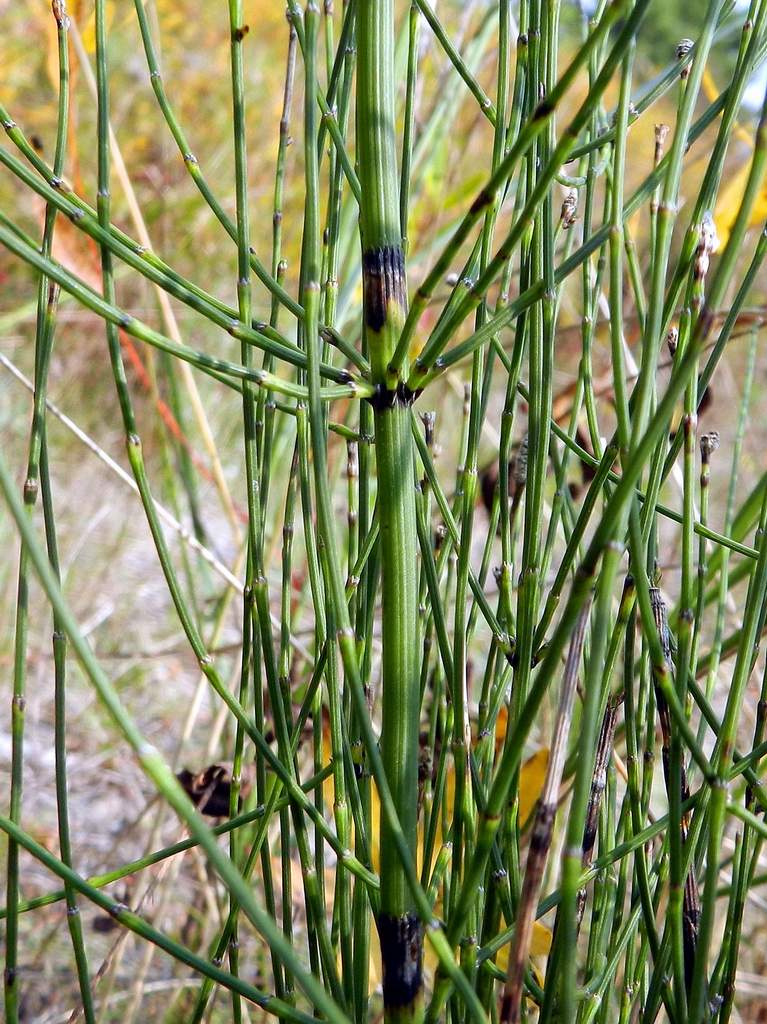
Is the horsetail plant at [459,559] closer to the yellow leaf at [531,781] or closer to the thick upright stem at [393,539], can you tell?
the thick upright stem at [393,539]

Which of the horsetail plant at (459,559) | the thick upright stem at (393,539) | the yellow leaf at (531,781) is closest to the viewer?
the horsetail plant at (459,559)

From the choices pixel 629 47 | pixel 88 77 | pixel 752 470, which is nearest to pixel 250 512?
pixel 629 47

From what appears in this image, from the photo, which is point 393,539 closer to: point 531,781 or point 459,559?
point 459,559

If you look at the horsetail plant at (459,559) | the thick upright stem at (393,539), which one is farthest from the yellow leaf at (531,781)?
the thick upright stem at (393,539)

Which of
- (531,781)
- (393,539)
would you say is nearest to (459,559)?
(393,539)

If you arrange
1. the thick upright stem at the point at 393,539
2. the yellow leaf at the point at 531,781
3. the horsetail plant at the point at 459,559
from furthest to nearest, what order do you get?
the yellow leaf at the point at 531,781
the thick upright stem at the point at 393,539
the horsetail plant at the point at 459,559

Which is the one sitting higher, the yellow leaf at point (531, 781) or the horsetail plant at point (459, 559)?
the horsetail plant at point (459, 559)

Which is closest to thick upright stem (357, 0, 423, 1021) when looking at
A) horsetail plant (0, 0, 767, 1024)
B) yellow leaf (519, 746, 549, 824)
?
horsetail plant (0, 0, 767, 1024)

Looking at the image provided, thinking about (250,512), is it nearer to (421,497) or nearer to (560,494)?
(421,497)

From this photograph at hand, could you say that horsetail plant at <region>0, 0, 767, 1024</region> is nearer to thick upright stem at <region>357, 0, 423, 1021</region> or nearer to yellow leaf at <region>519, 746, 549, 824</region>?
thick upright stem at <region>357, 0, 423, 1021</region>
